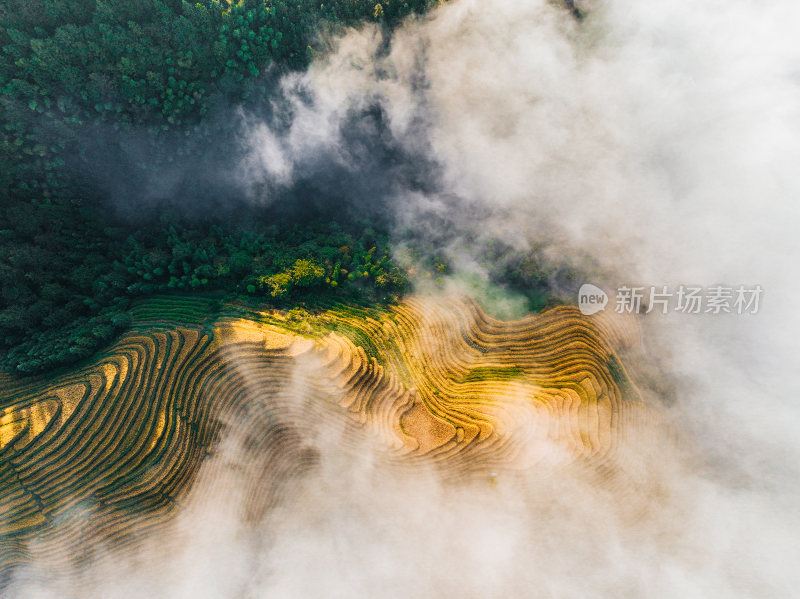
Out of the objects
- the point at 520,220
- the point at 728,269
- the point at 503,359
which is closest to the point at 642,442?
the point at 503,359

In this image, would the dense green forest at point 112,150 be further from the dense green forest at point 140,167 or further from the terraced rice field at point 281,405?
the terraced rice field at point 281,405

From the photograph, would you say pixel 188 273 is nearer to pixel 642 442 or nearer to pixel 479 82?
pixel 479 82

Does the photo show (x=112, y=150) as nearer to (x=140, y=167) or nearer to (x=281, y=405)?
(x=140, y=167)

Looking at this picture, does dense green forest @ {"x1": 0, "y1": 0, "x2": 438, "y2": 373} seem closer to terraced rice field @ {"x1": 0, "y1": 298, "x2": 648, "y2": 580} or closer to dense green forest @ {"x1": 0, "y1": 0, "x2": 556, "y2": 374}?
dense green forest @ {"x1": 0, "y1": 0, "x2": 556, "y2": 374}

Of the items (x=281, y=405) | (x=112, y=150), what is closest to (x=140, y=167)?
(x=112, y=150)

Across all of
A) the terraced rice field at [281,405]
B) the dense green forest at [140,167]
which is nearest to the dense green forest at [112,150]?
the dense green forest at [140,167]

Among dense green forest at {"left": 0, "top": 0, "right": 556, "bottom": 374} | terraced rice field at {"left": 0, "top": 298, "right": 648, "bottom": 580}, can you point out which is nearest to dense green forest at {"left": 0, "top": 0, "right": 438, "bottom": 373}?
dense green forest at {"left": 0, "top": 0, "right": 556, "bottom": 374}
